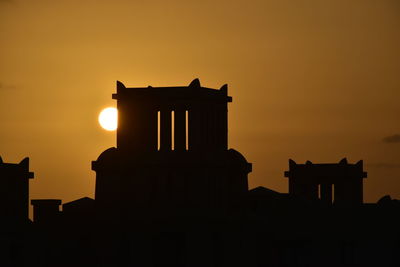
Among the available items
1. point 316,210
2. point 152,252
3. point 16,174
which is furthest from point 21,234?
point 316,210

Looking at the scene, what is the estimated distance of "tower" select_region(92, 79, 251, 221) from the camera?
66812 millimetres

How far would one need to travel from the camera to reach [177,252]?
217 ft

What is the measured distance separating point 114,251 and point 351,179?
19505 millimetres

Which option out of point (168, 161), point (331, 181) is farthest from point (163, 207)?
point (331, 181)

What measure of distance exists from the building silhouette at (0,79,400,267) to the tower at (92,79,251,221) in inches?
2.3

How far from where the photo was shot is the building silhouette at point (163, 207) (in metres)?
66.3

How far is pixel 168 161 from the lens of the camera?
6700 centimetres

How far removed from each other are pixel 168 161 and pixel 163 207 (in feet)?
9.22

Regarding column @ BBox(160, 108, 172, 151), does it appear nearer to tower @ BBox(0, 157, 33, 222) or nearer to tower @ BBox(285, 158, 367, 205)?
tower @ BBox(0, 157, 33, 222)

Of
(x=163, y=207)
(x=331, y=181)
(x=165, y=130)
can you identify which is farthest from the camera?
(x=331, y=181)

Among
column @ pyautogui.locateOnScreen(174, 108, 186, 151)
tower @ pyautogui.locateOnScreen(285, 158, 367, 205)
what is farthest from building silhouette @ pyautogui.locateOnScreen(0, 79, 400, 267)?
tower @ pyautogui.locateOnScreen(285, 158, 367, 205)

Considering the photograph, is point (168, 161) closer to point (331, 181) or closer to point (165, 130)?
point (165, 130)

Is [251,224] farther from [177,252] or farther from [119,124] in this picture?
[119,124]

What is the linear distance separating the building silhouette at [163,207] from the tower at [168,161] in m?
0.06
